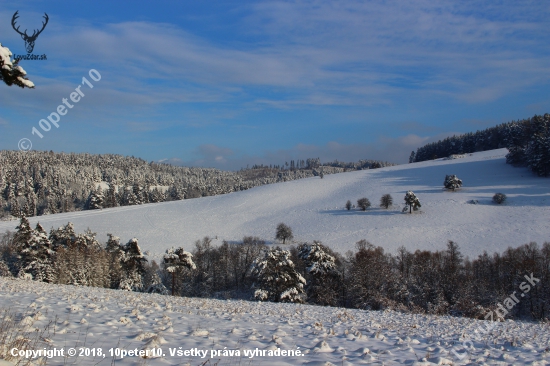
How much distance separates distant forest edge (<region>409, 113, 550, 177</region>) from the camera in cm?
8802

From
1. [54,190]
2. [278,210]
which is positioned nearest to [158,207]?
[278,210]

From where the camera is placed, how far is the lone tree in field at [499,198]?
74.6 meters

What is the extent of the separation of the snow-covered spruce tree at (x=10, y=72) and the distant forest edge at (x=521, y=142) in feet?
357

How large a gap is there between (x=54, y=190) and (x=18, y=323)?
17688 centimetres

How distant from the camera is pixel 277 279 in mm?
37812

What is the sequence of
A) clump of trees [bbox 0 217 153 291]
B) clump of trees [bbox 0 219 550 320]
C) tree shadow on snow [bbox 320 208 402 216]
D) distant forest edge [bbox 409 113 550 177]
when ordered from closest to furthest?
clump of trees [bbox 0 219 550 320] → clump of trees [bbox 0 217 153 291] → tree shadow on snow [bbox 320 208 402 216] → distant forest edge [bbox 409 113 550 177]

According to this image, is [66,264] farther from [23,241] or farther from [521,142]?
[521,142]

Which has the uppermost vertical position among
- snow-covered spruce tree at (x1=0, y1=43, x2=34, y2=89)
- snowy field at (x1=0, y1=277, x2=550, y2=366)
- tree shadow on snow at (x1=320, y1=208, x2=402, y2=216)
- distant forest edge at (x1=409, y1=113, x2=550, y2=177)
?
distant forest edge at (x1=409, y1=113, x2=550, y2=177)

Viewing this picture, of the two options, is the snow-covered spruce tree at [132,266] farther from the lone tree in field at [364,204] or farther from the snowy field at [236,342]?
the lone tree in field at [364,204]

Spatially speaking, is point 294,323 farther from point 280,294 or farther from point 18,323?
point 280,294

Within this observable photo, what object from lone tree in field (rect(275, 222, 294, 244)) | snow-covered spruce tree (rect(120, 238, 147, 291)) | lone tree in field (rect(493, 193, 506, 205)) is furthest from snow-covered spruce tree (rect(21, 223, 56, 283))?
lone tree in field (rect(493, 193, 506, 205))

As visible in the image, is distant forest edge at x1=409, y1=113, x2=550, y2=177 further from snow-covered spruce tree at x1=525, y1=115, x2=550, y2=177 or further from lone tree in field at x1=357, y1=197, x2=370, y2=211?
lone tree in field at x1=357, y1=197, x2=370, y2=211

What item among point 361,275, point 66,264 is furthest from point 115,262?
point 361,275

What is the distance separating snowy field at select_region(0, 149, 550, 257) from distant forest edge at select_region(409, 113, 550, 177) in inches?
144
